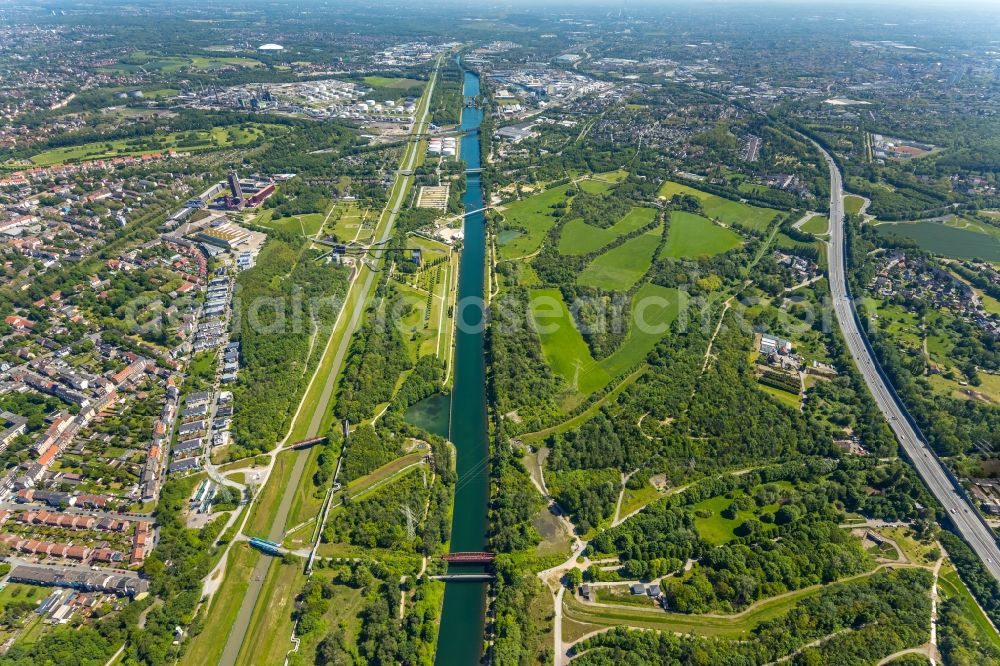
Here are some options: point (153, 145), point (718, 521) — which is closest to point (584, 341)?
point (718, 521)

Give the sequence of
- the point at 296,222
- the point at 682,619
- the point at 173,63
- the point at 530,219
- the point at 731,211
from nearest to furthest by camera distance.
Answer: the point at 682,619 → the point at 296,222 → the point at 530,219 → the point at 731,211 → the point at 173,63

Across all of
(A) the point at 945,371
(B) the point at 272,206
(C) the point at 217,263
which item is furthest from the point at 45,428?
(A) the point at 945,371

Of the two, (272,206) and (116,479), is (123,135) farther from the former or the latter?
(116,479)

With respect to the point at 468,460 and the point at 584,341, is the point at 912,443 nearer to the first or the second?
the point at 584,341

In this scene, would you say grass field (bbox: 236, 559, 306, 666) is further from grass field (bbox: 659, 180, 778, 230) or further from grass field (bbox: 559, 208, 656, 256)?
grass field (bbox: 659, 180, 778, 230)

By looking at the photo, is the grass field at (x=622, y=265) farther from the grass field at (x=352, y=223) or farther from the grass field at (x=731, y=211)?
the grass field at (x=352, y=223)

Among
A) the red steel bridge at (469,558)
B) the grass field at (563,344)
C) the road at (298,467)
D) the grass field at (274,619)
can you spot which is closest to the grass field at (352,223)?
the road at (298,467)
